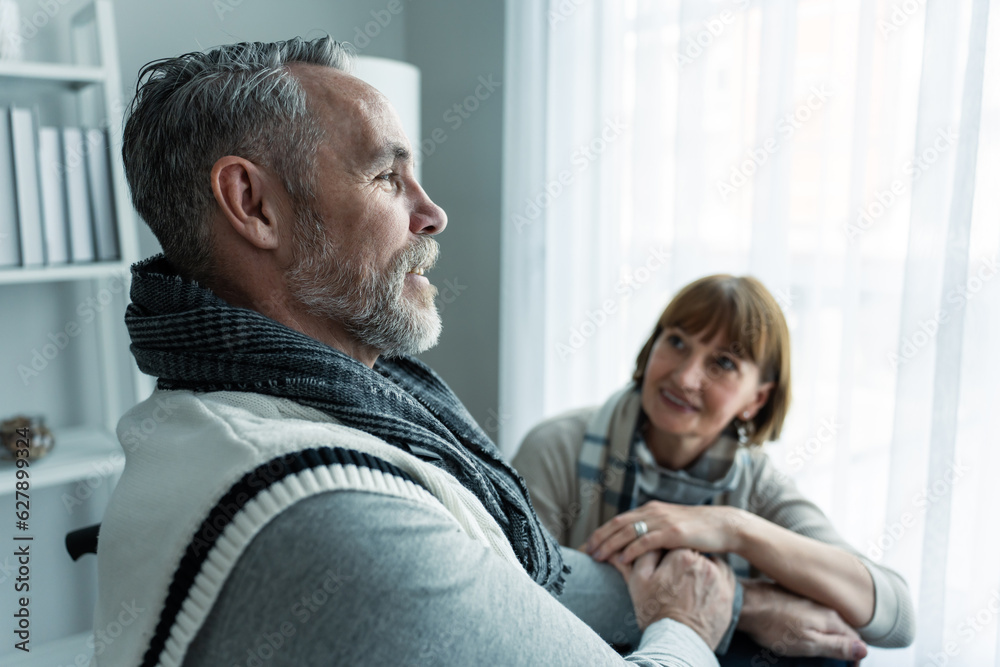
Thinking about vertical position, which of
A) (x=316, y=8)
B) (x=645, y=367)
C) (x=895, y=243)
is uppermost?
(x=316, y=8)

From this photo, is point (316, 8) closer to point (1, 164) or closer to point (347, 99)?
point (1, 164)

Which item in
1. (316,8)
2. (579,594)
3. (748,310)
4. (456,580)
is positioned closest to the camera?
(456,580)

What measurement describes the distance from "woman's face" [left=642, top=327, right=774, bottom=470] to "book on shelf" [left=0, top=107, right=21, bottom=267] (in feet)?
4.91

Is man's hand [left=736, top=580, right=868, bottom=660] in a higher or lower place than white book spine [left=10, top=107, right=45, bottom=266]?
lower

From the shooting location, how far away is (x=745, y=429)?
5.42ft

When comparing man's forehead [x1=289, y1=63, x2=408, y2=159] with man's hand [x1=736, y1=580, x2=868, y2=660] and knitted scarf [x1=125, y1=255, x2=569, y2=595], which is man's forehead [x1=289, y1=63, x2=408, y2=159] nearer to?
knitted scarf [x1=125, y1=255, x2=569, y2=595]

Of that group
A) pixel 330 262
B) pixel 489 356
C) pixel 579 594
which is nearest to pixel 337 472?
pixel 330 262

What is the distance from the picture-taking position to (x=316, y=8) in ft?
8.01

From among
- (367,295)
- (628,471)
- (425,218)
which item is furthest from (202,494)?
(628,471)

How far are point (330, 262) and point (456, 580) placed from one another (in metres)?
0.44

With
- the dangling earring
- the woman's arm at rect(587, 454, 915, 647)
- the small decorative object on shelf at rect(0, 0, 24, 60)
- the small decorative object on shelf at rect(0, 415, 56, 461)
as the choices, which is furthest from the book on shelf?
the dangling earring

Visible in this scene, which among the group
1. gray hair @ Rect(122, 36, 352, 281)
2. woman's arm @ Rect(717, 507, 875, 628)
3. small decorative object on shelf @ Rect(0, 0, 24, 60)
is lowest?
woman's arm @ Rect(717, 507, 875, 628)

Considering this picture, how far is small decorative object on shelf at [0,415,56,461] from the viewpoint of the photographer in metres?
1.76

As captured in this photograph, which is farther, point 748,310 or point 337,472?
point 748,310
